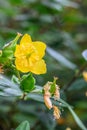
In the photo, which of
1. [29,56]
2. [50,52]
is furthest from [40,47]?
[50,52]

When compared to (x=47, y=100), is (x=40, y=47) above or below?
above

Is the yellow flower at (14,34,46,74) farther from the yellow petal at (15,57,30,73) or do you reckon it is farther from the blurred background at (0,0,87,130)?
the blurred background at (0,0,87,130)

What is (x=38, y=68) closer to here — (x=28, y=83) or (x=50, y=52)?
(x=28, y=83)

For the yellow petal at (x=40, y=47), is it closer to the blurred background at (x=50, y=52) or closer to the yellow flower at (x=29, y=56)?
the yellow flower at (x=29, y=56)

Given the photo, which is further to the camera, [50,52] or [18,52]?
[50,52]

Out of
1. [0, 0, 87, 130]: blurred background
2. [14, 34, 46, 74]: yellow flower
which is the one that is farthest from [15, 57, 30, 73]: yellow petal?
[0, 0, 87, 130]: blurred background

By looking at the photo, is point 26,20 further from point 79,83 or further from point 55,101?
point 55,101
